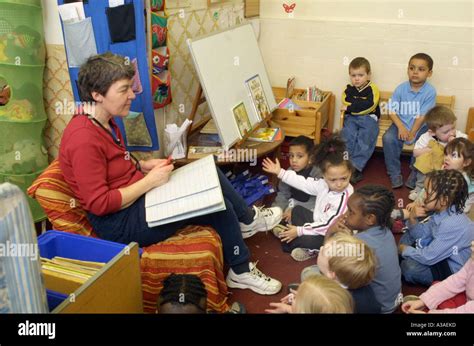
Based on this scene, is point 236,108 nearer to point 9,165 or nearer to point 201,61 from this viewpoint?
point 201,61

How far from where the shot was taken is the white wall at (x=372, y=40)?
A: 4402 millimetres

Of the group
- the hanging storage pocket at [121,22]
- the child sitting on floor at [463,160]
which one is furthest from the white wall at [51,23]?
the child sitting on floor at [463,160]

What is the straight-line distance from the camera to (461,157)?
3.06 meters

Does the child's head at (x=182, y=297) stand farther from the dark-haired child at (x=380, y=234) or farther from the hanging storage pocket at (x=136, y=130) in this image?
the hanging storage pocket at (x=136, y=130)

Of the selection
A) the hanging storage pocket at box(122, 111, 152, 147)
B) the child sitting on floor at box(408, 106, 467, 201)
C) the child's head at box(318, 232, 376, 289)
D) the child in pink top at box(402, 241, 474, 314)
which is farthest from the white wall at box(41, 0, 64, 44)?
the child sitting on floor at box(408, 106, 467, 201)

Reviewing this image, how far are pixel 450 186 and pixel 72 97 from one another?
2.46m

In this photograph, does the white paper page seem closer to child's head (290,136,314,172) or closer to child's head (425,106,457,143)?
child's head (290,136,314,172)

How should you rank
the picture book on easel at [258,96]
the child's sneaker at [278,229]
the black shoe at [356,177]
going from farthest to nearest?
1. the black shoe at [356,177]
2. the picture book on easel at [258,96]
3. the child's sneaker at [278,229]

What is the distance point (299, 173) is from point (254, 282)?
1.06m

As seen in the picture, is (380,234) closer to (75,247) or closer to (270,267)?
(270,267)

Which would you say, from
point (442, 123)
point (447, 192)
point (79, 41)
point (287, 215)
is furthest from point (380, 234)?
point (79, 41)

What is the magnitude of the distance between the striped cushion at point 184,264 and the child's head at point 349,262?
1.83ft

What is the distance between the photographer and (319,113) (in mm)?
4270
